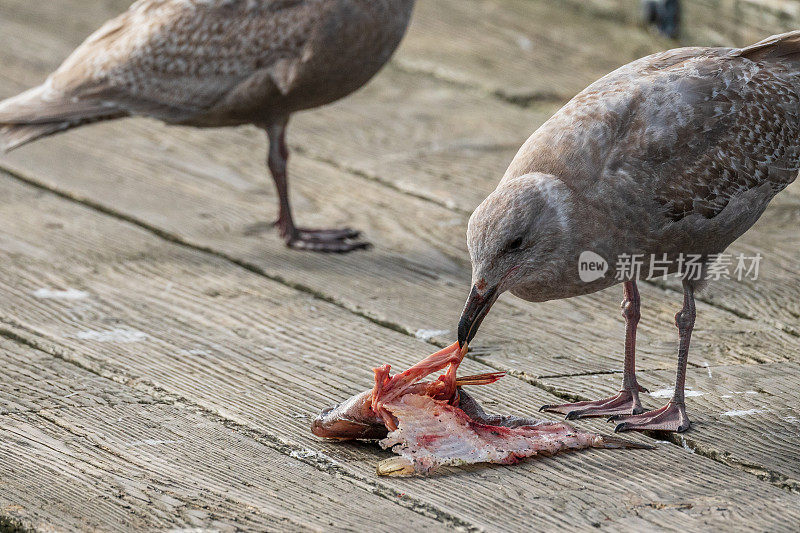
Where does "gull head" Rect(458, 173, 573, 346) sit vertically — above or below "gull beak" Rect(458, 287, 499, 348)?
above

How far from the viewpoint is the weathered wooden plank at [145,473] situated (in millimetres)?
2801

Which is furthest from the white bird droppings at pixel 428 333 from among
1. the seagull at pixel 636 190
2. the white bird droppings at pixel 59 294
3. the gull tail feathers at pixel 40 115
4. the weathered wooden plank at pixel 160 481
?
the gull tail feathers at pixel 40 115

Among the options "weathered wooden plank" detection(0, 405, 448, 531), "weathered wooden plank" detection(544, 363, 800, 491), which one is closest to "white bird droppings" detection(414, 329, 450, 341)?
"weathered wooden plank" detection(544, 363, 800, 491)

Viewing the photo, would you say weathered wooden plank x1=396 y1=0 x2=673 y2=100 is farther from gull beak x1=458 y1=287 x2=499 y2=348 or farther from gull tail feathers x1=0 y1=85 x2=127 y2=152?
gull beak x1=458 y1=287 x2=499 y2=348

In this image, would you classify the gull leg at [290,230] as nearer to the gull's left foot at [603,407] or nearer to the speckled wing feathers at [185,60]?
the speckled wing feathers at [185,60]

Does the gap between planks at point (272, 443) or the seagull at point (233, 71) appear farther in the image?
the seagull at point (233, 71)

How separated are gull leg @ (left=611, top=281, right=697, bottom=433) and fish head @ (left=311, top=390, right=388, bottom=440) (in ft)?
2.26

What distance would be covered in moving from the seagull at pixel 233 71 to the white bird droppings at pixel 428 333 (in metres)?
1.01

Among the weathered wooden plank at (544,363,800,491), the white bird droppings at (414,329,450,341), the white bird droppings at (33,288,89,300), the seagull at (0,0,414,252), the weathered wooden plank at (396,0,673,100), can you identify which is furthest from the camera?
the weathered wooden plank at (396,0,673,100)

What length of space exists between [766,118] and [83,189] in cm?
326

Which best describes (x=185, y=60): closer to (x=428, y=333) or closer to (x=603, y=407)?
(x=428, y=333)

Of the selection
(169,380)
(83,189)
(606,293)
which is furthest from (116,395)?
(83,189)

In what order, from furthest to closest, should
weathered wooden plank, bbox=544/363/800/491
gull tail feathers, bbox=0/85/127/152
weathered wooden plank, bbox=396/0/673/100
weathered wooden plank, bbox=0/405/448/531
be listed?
1. weathered wooden plank, bbox=396/0/673/100
2. gull tail feathers, bbox=0/85/127/152
3. weathered wooden plank, bbox=544/363/800/491
4. weathered wooden plank, bbox=0/405/448/531

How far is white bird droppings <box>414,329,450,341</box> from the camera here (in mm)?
4164
